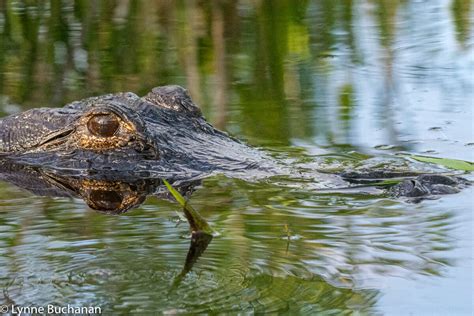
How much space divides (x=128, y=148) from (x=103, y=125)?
0.55 ft

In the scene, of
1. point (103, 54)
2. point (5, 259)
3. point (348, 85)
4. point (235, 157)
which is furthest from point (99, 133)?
point (103, 54)

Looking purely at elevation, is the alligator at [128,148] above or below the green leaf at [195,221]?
below

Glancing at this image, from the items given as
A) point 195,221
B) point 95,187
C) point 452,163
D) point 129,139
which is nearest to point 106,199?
point 95,187

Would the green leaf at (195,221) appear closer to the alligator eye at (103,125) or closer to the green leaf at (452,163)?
the alligator eye at (103,125)

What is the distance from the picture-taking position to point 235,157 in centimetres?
571

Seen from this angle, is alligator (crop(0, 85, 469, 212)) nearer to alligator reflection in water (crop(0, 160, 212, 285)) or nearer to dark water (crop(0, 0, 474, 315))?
alligator reflection in water (crop(0, 160, 212, 285))

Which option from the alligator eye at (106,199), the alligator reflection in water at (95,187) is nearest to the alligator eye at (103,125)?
the alligator reflection in water at (95,187)

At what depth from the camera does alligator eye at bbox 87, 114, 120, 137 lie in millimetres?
5656

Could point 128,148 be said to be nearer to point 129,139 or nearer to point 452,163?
point 129,139

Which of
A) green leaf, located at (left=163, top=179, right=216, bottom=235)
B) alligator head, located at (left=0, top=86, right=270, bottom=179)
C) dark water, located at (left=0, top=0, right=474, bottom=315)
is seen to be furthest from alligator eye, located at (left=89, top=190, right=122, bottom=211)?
green leaf, located at (left=163, top=179, right=216, bottom=235)

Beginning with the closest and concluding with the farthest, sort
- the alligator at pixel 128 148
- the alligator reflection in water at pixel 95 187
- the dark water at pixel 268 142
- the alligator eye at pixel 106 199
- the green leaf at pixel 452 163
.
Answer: the dark water at pixel 268 142 → the alligator eye at pixel 106 199 → the alligator reflection in water at pixel 95 187 → the green leaf at pixel 452 163 → the alligator at pixel 128 148

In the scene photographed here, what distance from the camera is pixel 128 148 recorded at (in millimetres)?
5723

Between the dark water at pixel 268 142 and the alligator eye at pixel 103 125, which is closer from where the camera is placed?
the dark water at pixel 268 142

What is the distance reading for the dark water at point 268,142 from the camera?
3.64m
